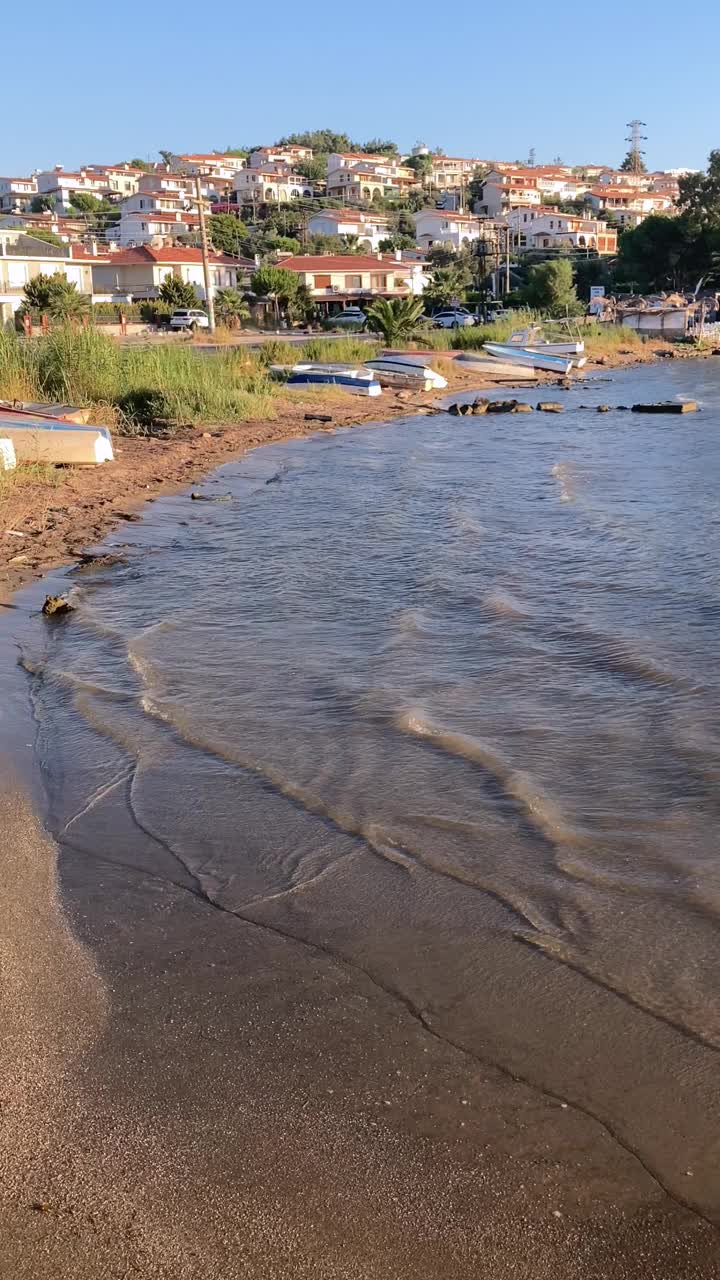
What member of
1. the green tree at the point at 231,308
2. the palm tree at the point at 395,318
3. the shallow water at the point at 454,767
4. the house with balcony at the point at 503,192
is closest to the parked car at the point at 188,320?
the green tree at the point at 231,308

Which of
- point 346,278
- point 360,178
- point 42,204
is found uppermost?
point 360,178

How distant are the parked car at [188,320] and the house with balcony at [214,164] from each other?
122 m

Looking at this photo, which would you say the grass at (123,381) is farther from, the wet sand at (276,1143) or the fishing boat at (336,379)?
the wet sand at (276,1143)

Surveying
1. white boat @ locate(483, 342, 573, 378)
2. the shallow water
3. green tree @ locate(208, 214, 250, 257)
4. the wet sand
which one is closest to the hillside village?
green tree @ locate(208, 214, 250, 257)

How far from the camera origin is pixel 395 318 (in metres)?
44.8

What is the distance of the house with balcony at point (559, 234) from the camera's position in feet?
364

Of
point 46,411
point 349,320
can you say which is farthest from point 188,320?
point 46,411

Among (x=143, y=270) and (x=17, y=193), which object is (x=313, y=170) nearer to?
(x=17, y=193)

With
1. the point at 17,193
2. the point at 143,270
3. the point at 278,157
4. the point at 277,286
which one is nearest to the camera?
the point at 277,286

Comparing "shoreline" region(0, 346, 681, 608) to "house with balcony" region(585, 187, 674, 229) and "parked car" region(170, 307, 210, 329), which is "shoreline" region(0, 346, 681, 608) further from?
"house with balcony" region(585, 187, 674, 229)

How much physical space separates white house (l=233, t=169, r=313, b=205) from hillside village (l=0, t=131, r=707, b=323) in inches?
5.6

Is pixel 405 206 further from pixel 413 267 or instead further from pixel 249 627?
pixel 249 627

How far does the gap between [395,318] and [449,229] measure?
279 ft

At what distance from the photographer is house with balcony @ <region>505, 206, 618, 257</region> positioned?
110938mm
